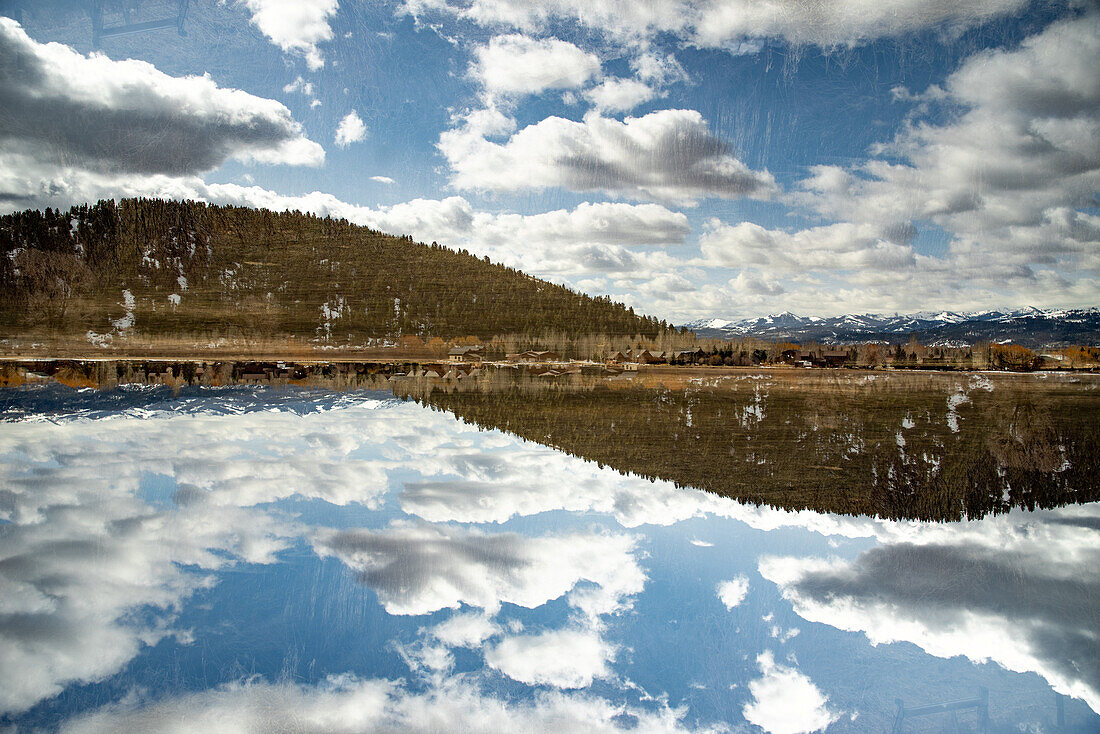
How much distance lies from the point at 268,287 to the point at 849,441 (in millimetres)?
20728

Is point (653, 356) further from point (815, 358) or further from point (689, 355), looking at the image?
point (815, 358)

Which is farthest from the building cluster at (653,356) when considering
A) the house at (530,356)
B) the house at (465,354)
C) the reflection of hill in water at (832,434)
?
the reflection of hill in water at (832,434)

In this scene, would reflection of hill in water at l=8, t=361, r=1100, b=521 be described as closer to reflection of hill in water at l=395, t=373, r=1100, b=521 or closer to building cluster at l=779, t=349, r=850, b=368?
reflection of hill in water at l=395, t=373, r=1100, b=521

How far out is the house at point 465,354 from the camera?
2100 cm

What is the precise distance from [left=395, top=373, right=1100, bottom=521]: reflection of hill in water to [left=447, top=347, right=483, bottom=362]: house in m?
9.00

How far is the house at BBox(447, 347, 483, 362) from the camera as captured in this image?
21.0m

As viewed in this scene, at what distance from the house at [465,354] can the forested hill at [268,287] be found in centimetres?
61

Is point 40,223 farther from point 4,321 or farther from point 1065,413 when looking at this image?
point 1065,413

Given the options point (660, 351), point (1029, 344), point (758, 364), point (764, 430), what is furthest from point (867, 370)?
point (764, 430)

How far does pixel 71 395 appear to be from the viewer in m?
9.80

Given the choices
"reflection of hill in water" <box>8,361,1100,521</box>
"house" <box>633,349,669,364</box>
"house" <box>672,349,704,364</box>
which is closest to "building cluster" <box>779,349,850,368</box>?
"house" <box>672,349,704,364</box>

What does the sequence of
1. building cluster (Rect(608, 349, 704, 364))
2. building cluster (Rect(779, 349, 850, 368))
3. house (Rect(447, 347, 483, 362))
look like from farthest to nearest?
building cluster (Rect(608, 349, 704, 364))
building cluster (Rect(779, 349, 850, 368))
house (Rect(447, 347, 483, 362))

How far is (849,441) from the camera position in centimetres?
657

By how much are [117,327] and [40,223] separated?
4722 millimetres
